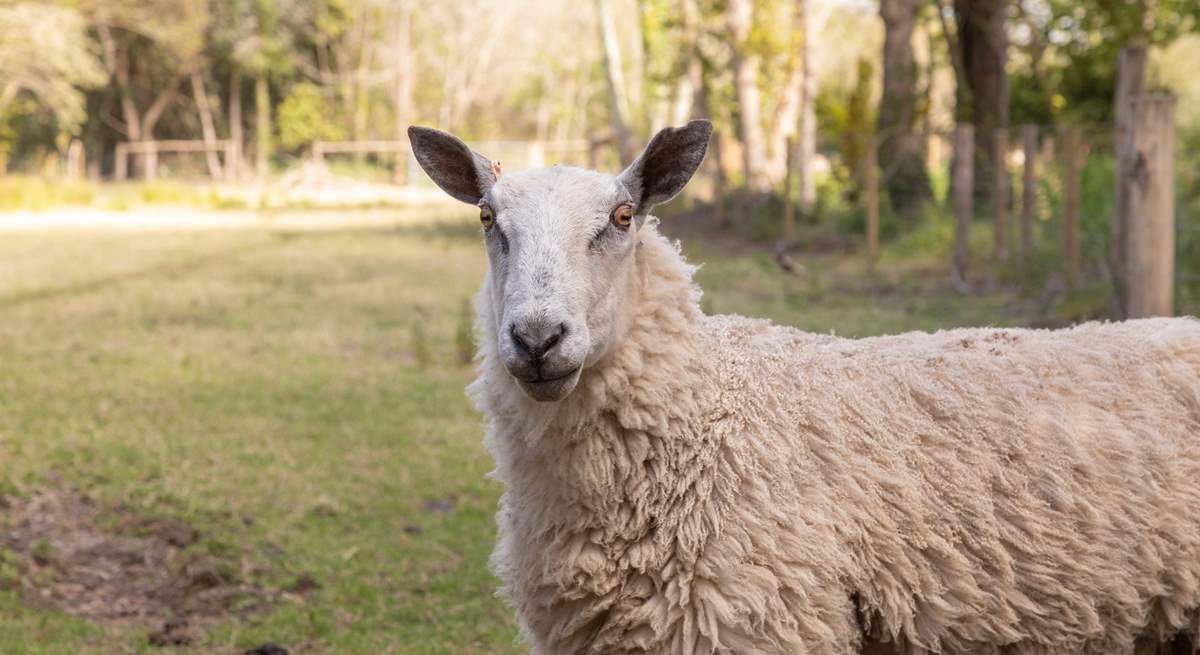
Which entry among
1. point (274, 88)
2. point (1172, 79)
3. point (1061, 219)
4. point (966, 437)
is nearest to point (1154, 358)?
point (966, 437)

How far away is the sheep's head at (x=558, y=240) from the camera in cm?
321

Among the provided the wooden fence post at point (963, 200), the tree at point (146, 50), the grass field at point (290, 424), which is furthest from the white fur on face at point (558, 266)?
the tree at point (146, 50)

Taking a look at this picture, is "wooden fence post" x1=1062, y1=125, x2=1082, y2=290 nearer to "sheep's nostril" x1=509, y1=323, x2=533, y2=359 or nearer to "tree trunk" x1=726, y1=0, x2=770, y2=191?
"sheep's nostril" x1=509, y1=323, x2=533, y2=359

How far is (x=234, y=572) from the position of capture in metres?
5.84

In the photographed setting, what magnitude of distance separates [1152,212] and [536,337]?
5.14 meters

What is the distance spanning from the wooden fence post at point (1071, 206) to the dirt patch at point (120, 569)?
8.38 meters

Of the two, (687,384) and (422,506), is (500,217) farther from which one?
(422,506)

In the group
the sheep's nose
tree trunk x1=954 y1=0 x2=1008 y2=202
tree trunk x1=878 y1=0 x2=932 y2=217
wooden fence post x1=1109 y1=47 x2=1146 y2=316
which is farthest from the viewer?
tree trunk x1=878 y1=0 x2=932 y2=217

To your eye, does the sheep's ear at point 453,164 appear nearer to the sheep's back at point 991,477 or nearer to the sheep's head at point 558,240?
the sheep's head at point 558,240

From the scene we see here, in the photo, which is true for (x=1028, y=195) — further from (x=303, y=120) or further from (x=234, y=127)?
(x=303, y=120)

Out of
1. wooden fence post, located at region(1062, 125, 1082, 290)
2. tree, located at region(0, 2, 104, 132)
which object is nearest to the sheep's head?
wooden fence post, located at region(1062, 125, 1082, 290)

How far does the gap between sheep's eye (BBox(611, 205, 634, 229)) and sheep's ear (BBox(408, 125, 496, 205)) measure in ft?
1.61

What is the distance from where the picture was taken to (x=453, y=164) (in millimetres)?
3965

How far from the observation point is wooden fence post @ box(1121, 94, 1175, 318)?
7.05 metres
